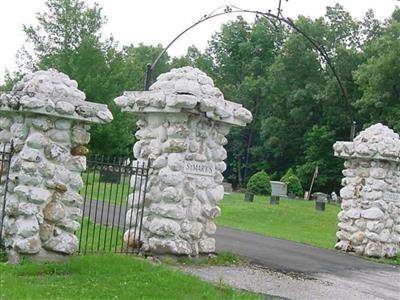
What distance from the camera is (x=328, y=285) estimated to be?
8453mm

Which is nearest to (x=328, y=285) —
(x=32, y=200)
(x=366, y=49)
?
(x=32, y=200)

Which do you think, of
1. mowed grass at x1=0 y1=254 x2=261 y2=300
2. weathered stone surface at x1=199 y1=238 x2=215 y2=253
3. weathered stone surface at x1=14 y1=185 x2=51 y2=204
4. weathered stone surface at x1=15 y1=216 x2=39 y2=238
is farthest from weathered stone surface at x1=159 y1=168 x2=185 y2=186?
weathered stone surface at x1=15 y1=216 x2=39 y2=238

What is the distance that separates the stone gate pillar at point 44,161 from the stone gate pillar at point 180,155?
5.18ft

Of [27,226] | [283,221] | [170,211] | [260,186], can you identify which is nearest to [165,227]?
[170,211]

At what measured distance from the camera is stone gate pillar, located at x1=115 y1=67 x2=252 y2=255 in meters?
8.69

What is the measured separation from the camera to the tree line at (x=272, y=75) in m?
35.2

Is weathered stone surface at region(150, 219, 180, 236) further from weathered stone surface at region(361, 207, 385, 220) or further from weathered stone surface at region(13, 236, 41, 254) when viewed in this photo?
weathered stone surface at region(361, 207, 385, 220)

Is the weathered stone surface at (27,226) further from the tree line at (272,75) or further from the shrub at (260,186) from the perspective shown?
the shrub at (260,186)

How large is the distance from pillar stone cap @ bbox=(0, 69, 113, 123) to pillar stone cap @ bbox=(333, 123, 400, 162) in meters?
6.62

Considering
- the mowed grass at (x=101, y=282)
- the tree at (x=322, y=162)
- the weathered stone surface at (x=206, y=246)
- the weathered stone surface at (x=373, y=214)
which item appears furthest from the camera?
Answer: the tree at (x=322, y=162)

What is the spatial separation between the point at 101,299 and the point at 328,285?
147 inches

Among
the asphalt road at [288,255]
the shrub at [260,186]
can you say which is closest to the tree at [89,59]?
the shrub at [260,186]

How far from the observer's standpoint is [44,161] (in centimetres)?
704

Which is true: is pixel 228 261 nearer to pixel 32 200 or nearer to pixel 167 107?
pixel 167 107
